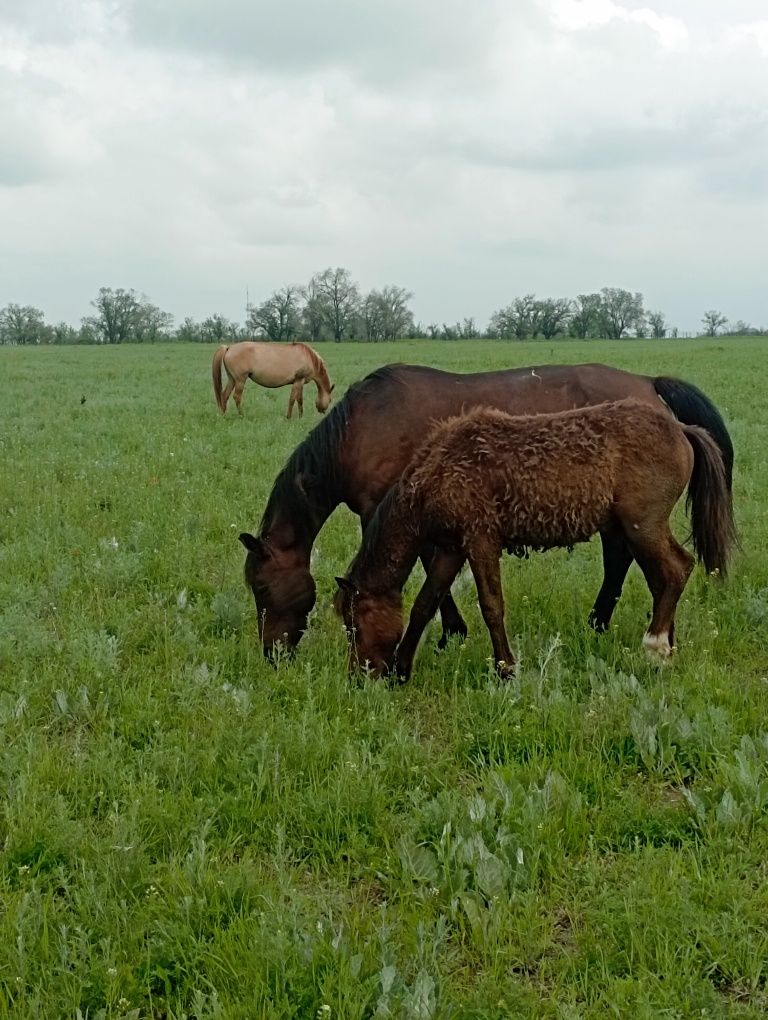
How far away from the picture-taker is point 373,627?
17.4 ft

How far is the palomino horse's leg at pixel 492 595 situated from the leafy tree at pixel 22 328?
101 meters

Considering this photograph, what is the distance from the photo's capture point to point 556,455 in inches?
203

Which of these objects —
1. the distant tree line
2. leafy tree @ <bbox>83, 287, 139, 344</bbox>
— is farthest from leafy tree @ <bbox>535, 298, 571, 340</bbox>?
leafy tree @ <bbox>83, 287, 139, 344</bbox>

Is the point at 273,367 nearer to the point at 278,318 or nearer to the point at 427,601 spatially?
the point at 427,601

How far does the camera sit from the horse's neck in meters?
5.27

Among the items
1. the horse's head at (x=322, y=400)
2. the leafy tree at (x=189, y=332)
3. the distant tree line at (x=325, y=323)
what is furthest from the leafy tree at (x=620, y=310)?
the horse's head at (x=322, y=400)

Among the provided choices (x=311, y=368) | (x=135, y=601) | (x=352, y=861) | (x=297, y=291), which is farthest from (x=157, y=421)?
(x=297, y=291)

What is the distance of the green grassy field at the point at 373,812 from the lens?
9.29 ft

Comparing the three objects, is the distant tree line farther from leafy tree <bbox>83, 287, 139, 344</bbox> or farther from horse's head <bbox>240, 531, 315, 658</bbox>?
horse's head <bbox>240, 531, 315, 658</bbox>

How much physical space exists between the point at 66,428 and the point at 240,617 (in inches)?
402

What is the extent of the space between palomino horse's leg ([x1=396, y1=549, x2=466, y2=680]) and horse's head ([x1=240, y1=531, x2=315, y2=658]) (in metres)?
0.85

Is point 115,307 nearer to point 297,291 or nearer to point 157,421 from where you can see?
point 297,291

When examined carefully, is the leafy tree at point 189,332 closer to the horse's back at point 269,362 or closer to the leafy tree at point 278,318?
the leafy tree at point 278,318

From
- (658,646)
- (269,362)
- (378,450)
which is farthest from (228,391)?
(658,646)
